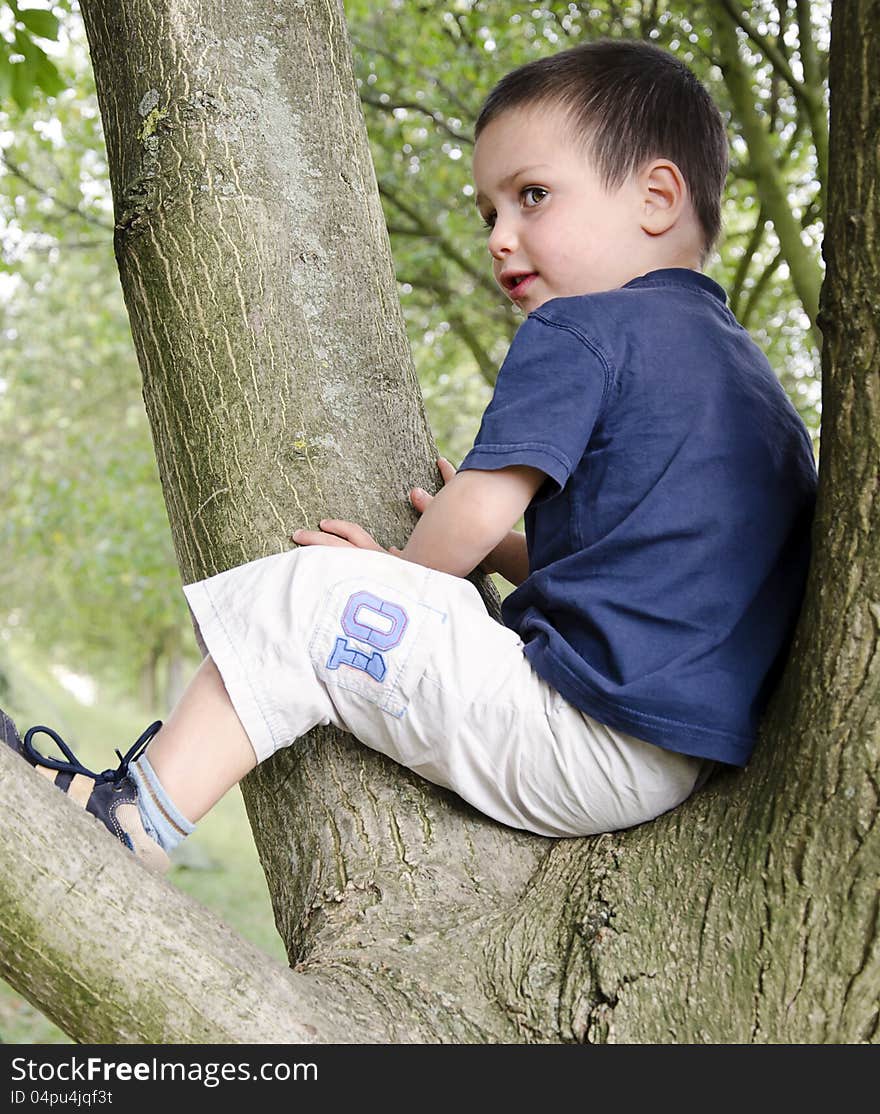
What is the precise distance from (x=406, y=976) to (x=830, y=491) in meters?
0.87

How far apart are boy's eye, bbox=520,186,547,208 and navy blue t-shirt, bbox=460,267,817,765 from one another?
31 cm

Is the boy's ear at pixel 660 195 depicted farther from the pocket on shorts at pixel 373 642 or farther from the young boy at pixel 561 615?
the pocket on shorts at pixel 373 642

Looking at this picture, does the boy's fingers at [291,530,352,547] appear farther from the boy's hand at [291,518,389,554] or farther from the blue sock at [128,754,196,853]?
the blue sock at [128,754,196,853]

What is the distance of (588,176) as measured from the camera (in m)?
2.04

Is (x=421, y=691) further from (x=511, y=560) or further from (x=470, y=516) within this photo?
(x=511, y=560)

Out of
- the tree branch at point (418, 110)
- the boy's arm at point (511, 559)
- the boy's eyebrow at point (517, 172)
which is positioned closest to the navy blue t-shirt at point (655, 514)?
the boy's eyebrow at point (517, 172)

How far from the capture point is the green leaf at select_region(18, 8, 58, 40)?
3.21 metres

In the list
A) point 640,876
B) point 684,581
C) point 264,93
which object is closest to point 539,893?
point 640,876

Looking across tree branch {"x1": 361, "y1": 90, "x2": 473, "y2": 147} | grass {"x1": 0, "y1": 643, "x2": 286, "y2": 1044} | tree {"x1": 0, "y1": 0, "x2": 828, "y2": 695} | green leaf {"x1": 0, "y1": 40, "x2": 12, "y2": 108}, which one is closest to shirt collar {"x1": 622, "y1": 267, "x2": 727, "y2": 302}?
tree {"x1": 0, "y1": 0, "x2": 828, "y2": 695}

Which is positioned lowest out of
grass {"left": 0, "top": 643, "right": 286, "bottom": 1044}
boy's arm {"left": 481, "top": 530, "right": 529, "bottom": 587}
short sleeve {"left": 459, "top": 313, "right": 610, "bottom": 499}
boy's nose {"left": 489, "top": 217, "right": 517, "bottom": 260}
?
grass {"left": 0, "top": 643, "right": 286, "bottom": 1044}

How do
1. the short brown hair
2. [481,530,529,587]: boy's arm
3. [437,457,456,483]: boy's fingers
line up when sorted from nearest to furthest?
the short brown hair < [437,457,456,483]: boy's fingers < [481,530,529,587]: boy's arm

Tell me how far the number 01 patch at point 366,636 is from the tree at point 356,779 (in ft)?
0.62

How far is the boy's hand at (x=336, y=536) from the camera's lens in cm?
189

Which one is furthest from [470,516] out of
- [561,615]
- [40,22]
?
[40,22]
